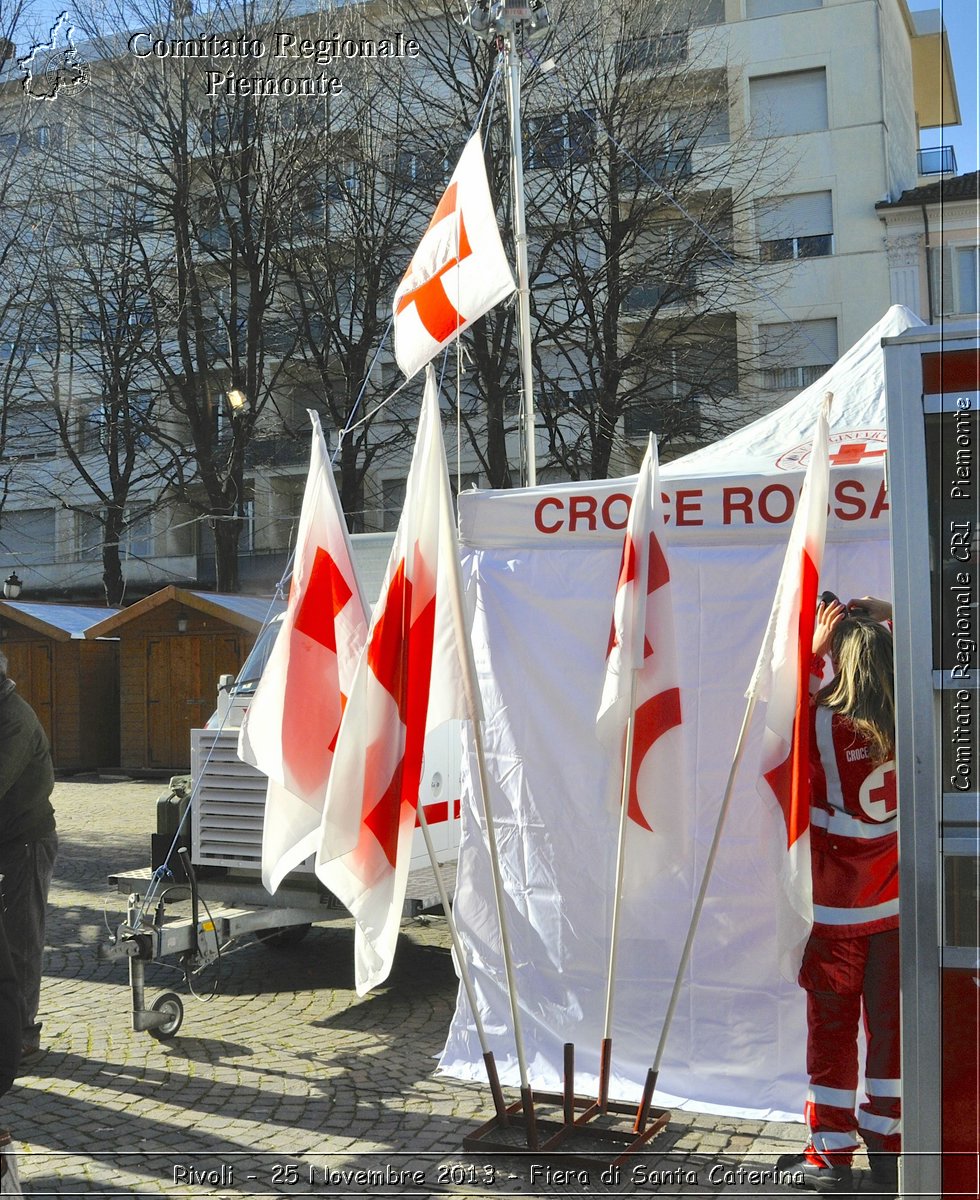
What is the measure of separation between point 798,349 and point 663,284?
254 inches

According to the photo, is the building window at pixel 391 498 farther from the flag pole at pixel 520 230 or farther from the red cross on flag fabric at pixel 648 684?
the red cross on flag fabric at pixel 648 684

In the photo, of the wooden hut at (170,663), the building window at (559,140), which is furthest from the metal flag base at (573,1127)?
the building window at (559,140)

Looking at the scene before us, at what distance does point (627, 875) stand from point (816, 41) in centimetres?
2820

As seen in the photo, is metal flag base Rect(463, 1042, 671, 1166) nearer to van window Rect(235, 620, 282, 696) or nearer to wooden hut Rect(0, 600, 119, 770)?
van window Rect(235, 620, 282, 696)

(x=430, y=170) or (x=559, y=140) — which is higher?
(x=559, y=140)

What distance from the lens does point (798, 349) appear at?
24.8 meters

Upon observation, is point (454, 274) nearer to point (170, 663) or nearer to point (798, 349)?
point (170, 663)

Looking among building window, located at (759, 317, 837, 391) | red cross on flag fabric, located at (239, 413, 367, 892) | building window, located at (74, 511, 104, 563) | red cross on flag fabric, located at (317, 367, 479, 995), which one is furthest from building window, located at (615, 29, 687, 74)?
building window, located at (74, 511, 104, 563)

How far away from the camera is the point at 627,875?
16.5 feet

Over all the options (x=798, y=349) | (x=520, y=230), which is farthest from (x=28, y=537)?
(x=520, y=230)

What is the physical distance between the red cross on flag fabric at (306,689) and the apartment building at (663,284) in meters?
14.3

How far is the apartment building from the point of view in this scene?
19.9 meters

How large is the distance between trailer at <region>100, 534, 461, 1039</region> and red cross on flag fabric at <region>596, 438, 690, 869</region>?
2.33 meters

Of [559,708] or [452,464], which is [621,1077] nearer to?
[559,708]
